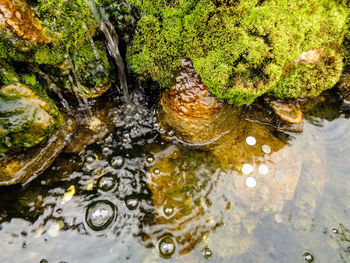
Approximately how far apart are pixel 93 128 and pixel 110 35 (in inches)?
63.0

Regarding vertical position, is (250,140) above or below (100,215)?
above

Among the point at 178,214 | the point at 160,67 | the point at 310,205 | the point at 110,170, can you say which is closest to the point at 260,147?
the point at 310,205

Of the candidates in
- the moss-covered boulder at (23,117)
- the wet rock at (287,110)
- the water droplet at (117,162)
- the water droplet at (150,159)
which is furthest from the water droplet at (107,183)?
the wet rock at (287,110)

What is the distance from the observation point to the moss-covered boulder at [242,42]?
2.80 meters

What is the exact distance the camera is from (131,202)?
3.50 metres

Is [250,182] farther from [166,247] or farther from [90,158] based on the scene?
[90,158]

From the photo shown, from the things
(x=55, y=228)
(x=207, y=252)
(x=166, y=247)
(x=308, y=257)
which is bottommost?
(x=308, y=257)

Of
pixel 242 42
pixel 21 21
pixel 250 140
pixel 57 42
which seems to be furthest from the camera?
pixel 250 140

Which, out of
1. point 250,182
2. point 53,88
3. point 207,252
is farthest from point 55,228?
point 250,182

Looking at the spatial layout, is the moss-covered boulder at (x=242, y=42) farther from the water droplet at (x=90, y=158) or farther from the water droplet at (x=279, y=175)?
the water droplet at (x=90, y=158)

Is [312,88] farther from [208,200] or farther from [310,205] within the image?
[208,200]

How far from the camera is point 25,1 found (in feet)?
8.73

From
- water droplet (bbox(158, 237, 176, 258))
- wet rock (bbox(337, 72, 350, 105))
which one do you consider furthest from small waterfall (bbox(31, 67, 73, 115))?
wet rock (bbox(337, 72, 350, 105))

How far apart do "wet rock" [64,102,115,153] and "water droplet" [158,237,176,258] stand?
199 centimetres
